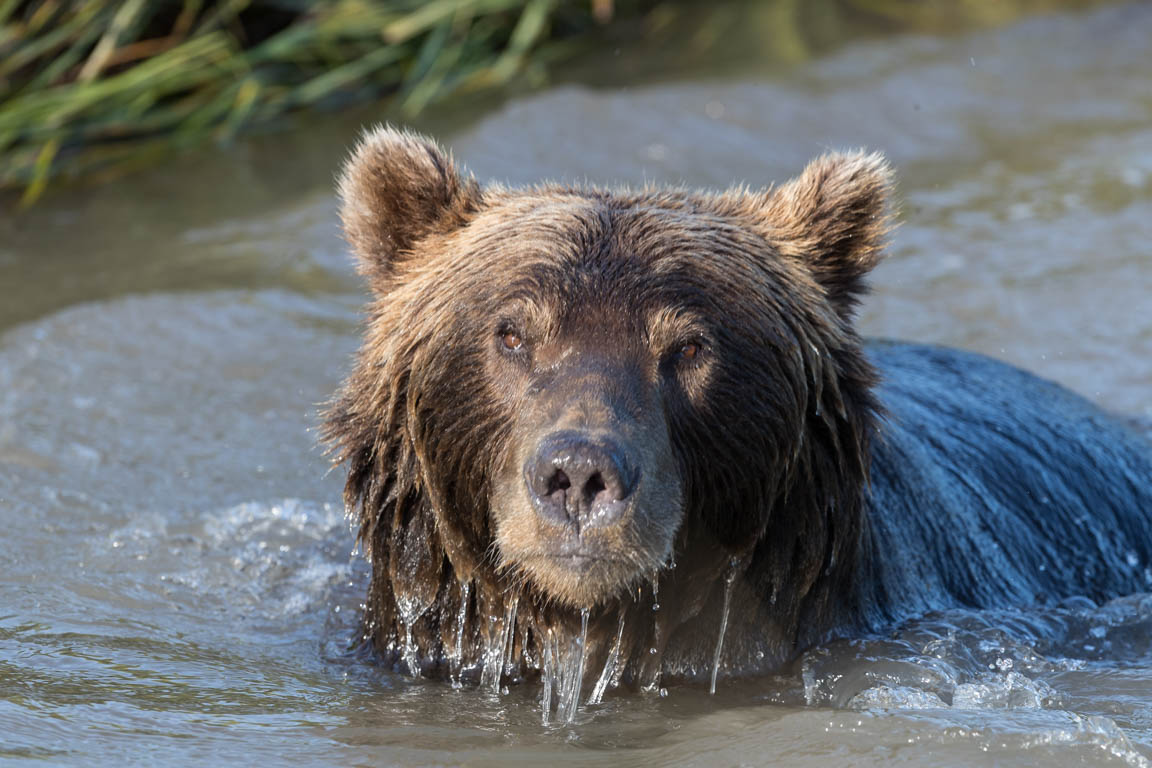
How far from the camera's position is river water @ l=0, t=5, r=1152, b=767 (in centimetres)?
458

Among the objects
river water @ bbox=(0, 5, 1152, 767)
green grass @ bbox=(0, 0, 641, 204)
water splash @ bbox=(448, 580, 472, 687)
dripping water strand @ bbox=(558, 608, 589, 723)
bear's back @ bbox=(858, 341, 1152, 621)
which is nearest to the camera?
river water @ bbox=(0, 5, 1152, 767)

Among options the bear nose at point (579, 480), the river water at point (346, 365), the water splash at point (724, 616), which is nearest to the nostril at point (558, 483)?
the bear nose at point (579, 480)

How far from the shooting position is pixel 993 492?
6.00 meters

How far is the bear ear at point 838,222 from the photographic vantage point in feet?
16.8

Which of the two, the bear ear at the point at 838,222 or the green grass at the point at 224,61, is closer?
the bear ear at the point at 838,222

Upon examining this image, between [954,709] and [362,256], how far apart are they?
2.36 m

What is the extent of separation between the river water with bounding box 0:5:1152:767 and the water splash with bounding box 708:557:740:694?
6 centimetres

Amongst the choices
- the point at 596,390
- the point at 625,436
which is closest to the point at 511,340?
the point at 596,390

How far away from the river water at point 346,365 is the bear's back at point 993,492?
0.17m

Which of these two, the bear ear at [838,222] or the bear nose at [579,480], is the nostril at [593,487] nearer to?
the bear nose at [579,480]

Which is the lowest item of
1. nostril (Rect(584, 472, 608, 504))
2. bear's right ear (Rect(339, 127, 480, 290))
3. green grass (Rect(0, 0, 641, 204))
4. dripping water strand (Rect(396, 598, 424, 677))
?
dripping water strand (Rect(396, 598, 424, 677))

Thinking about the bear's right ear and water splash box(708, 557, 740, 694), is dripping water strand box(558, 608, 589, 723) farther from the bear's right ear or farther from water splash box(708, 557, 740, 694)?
the bear's right ear

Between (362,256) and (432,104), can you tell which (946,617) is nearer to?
(362,256)

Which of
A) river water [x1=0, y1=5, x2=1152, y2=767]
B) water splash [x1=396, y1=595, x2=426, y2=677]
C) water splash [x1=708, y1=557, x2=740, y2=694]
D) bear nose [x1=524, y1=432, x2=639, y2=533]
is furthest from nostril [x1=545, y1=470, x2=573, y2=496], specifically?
water splash [x1=396, y1=595, x2=426, y2=677]
